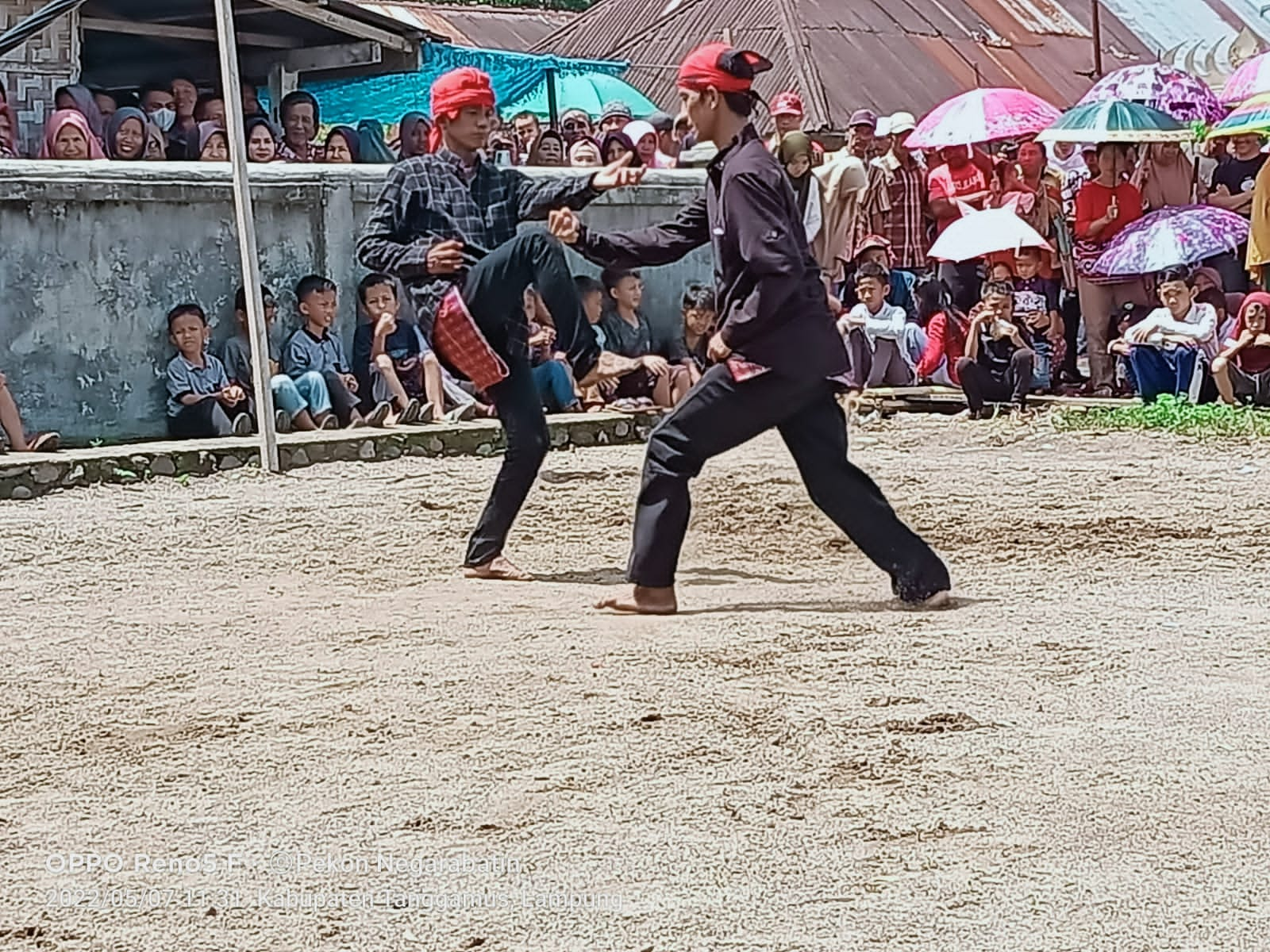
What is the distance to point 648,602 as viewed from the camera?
7.28 meters

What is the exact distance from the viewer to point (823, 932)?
4.01 metres

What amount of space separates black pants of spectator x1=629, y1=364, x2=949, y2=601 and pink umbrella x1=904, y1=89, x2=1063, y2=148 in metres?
Answer: 9.11

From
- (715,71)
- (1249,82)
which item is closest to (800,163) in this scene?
(1249,82)

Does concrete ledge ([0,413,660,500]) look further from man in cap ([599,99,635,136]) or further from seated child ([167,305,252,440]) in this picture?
Result: man in cap ([599,99,635,136])

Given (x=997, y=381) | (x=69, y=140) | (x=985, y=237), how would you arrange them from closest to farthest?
(x=69, y=140) < (x=997, y=381) < (x=985, y=237)

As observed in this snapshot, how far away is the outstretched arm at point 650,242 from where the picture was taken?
7379mm

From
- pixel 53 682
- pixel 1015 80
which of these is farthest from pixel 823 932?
pixel 1015 80

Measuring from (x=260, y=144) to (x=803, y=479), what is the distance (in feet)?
27.0

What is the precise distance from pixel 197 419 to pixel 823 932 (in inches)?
370

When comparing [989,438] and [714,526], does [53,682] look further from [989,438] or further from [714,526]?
[989,438]

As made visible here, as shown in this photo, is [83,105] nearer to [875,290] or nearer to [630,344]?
[630,344]

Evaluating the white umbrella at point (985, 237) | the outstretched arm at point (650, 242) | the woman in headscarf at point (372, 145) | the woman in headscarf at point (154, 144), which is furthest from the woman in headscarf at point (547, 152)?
the outstretched arm at point (650, 242)

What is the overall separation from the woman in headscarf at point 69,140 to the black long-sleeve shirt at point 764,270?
7086mm

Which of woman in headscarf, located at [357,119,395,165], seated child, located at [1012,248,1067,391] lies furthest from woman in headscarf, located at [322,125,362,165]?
seated child, located at [1012,248,1067,391]
